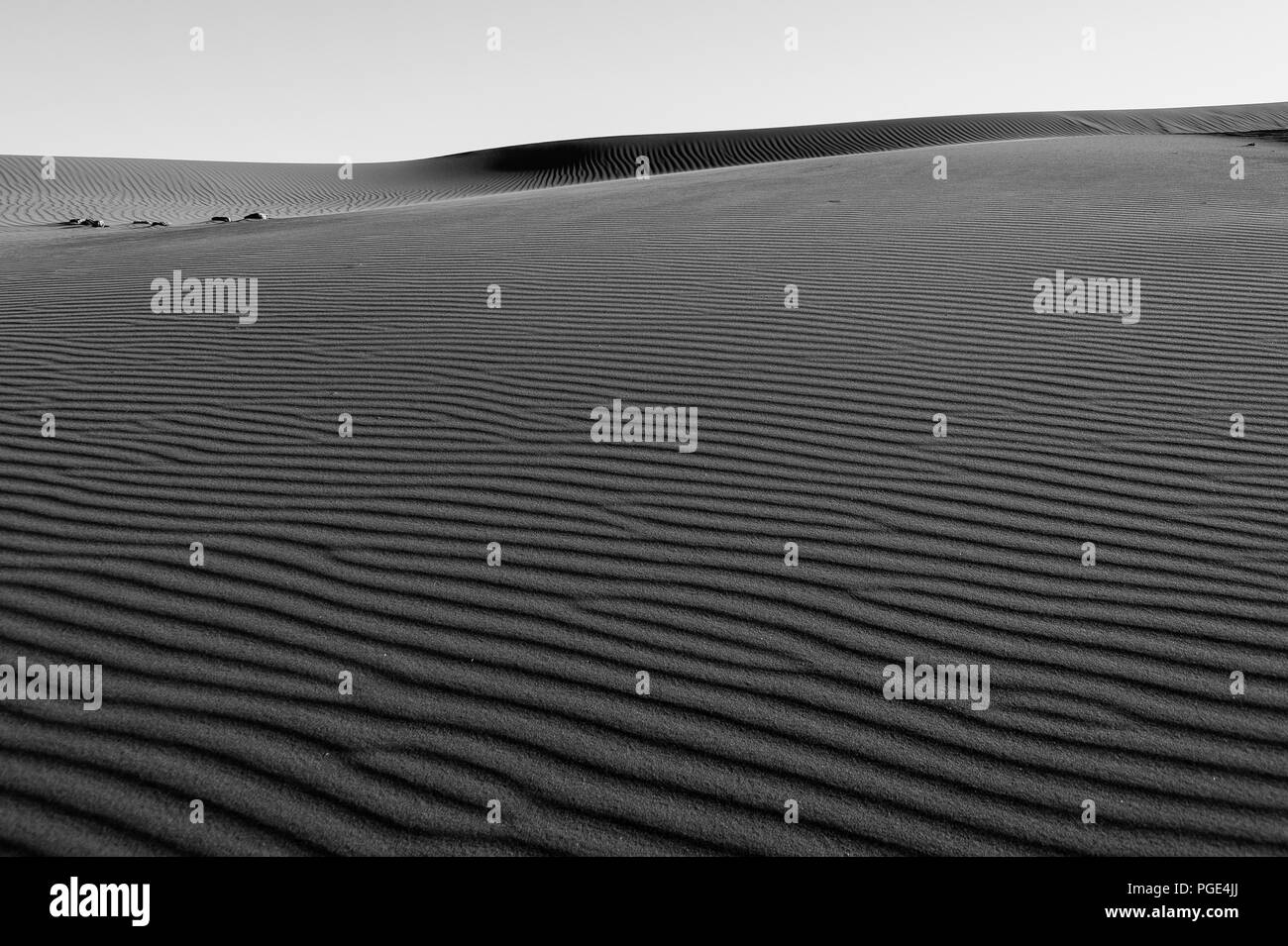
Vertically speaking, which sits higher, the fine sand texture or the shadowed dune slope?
the shadowed dune slope

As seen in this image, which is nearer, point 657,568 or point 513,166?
point 657,568

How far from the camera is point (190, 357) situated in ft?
23.1

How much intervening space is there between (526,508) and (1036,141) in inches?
894

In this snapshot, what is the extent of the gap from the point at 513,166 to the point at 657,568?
172 ft

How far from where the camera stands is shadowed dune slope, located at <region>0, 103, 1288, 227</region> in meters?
41.5

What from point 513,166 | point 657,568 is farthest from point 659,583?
point 513,166

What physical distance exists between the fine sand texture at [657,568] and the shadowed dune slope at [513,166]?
33.2 m

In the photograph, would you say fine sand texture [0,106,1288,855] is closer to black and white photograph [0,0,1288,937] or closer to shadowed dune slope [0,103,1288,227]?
black and white photograph [0,0,1288,937]

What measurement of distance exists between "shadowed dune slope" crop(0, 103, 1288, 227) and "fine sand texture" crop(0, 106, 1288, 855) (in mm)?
33192

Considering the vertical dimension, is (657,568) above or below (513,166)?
below

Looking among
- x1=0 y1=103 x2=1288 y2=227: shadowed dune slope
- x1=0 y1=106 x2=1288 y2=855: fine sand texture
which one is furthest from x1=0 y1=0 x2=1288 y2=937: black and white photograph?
x1=0 y1=103 x2=1288 y2=227: shadowed dune slope

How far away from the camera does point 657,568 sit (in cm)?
392

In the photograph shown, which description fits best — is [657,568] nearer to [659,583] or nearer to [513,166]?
[659,583]
